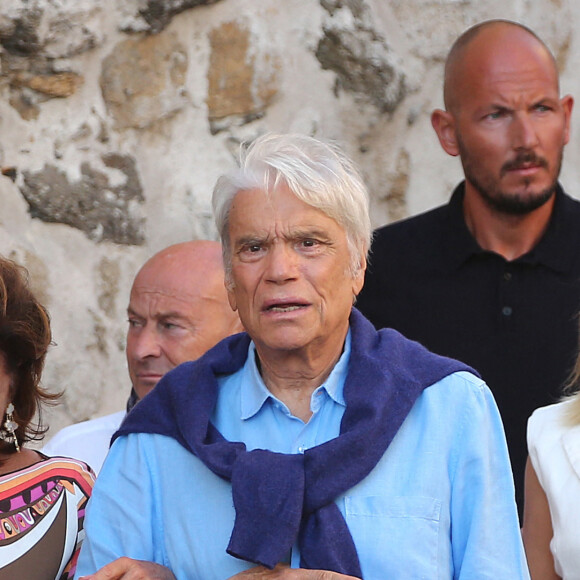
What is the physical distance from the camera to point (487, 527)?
2.03 meters

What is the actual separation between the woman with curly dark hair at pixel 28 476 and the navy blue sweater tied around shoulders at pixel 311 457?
0.91 feet

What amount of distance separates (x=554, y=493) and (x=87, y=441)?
1.28 meters

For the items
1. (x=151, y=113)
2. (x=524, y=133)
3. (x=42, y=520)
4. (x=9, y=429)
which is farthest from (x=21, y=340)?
(x=524, y=133)

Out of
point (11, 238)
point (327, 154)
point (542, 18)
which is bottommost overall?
point (11, 238)

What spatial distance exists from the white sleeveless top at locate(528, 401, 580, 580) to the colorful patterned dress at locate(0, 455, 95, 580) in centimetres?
97

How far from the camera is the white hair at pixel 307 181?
2160mm

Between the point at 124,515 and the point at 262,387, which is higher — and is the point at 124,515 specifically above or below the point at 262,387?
below

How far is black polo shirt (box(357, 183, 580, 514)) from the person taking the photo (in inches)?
119

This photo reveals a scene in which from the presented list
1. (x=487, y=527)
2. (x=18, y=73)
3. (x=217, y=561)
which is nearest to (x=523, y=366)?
(x=487, y=527)

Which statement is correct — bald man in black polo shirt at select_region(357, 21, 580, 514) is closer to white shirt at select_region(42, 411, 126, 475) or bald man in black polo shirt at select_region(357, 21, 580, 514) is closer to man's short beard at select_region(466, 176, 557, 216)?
man's short beard at select_region(466, 176, 557, 216)

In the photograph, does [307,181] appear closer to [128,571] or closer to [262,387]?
[262,387]

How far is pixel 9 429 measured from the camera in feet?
7.94

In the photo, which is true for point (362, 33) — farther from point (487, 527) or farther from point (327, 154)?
point (487, 527)

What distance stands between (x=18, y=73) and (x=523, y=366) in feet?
5.16
